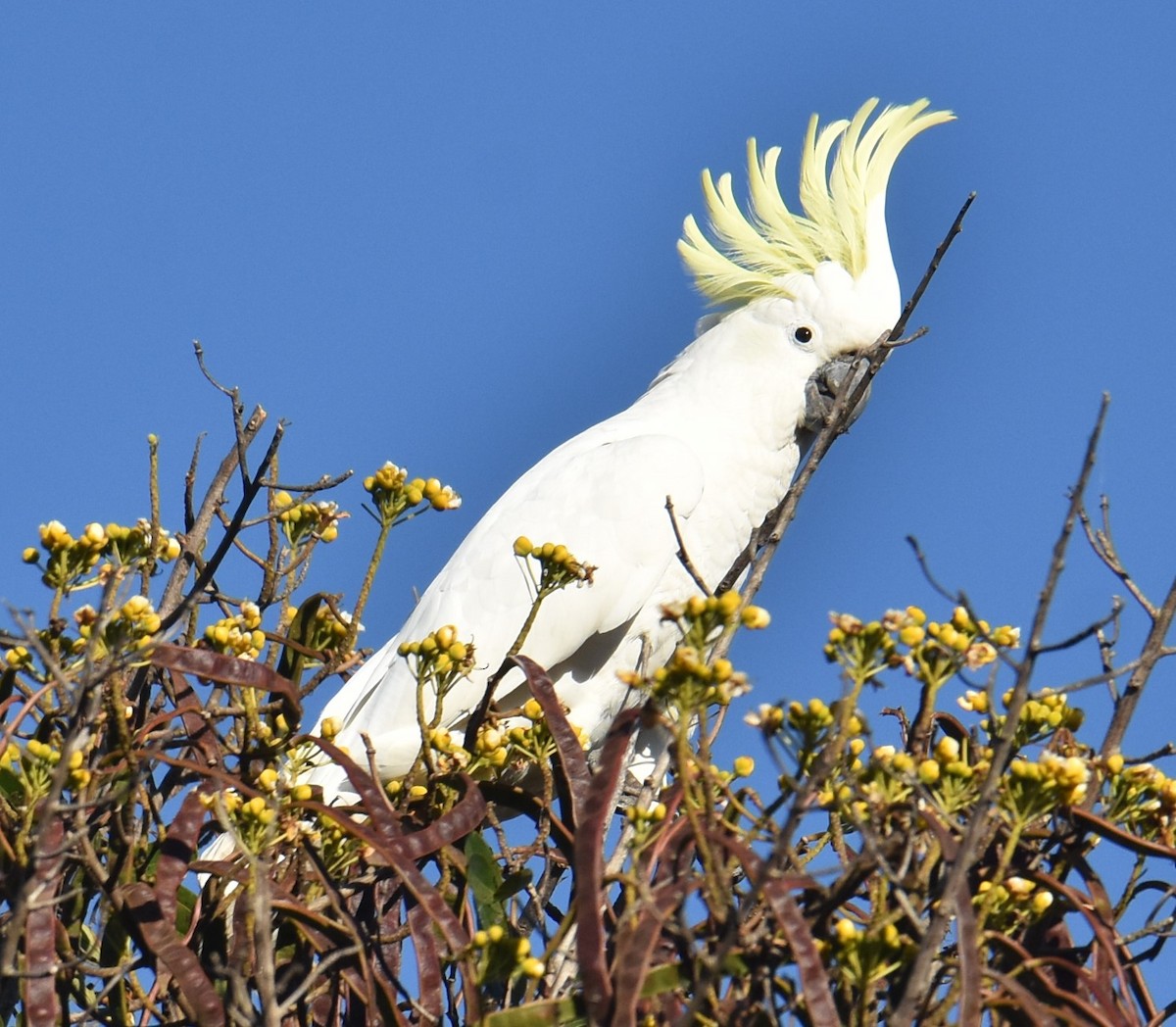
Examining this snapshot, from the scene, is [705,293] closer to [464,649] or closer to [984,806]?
[464,649]

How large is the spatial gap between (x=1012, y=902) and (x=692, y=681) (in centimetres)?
51

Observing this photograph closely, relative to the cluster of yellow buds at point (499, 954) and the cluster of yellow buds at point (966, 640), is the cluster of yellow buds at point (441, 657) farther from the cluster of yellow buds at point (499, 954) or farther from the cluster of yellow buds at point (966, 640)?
the cluster of yellow buds at point (966, 640)

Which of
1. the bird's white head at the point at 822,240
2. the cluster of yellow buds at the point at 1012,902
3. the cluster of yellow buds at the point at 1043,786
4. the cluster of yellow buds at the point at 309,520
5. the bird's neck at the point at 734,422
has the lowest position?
the cluster of yellow buds at the point at 1012,902

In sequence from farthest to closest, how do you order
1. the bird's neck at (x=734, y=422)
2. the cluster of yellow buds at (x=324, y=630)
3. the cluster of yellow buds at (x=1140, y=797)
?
1. the bird's neck at (x=734, y=422)
2. the cluster of yellow buds at (x=324, y=630)
3. the cluster of yellow buds at (x=1140, y=797)

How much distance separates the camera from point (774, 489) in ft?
14.6

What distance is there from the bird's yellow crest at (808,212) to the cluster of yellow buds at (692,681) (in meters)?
3.28

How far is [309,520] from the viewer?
8.04 feet

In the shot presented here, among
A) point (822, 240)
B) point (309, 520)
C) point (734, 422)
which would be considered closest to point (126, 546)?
point (309, 520)

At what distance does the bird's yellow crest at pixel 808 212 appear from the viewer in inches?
182

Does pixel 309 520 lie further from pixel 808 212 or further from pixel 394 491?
pixel 808 212

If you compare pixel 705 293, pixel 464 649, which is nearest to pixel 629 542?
pixel 705 293

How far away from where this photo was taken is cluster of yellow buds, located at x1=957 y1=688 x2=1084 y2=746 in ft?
5.83

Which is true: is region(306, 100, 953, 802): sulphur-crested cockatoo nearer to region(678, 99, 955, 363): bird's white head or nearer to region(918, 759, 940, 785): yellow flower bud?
region(678, 99, 955, 363): bird's white head

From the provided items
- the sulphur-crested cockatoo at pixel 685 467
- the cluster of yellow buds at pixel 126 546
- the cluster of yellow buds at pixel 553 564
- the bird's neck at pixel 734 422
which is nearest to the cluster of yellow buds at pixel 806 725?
the cluster of yellow buds at pixel 553 564
